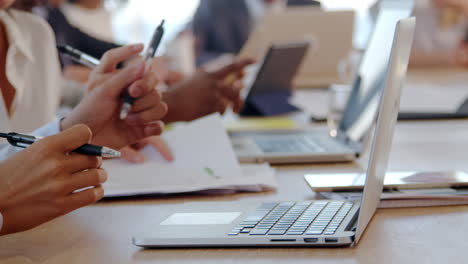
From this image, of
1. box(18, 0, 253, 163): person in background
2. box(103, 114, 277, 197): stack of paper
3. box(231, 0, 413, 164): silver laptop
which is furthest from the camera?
box(18, 0, 253, 163): person in background

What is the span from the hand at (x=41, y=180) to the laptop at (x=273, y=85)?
1.03m

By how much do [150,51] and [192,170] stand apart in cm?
20

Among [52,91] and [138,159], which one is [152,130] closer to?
[138,159]

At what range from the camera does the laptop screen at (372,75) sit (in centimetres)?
113

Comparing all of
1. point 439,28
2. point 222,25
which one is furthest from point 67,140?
point 222,25

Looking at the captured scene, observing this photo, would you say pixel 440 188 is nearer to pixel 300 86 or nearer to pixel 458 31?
pixel 300 86

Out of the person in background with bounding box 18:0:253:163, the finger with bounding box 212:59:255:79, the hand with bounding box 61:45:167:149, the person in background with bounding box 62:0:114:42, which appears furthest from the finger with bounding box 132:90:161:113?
the person in background with bounding box 62:0:114:42

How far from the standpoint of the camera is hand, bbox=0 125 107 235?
0.67 metres

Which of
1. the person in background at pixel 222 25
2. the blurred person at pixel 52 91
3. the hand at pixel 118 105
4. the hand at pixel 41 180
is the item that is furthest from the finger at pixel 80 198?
the person in background at pixel 222 25

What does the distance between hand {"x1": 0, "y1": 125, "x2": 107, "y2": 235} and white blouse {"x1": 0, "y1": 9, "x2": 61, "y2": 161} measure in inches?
19.5

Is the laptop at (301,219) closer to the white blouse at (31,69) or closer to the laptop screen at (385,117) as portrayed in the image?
the laptop screen at (385,117)

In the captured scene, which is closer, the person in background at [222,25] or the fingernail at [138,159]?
the fingernail at [138,159]

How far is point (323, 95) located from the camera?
2.16 metres

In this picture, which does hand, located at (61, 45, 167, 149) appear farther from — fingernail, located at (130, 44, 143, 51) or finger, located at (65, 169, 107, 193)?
finger, located at (65, 169, 107, 193)
